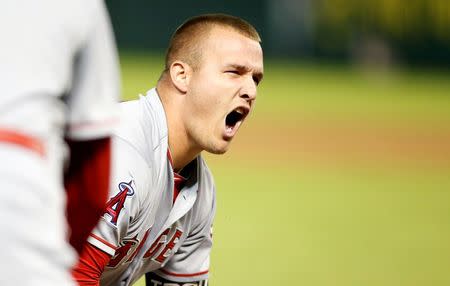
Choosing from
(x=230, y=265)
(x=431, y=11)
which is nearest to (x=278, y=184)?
(x=230, y=265)

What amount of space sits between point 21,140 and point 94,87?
0.19 meters

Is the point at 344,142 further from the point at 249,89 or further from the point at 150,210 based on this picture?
the point at 150,210

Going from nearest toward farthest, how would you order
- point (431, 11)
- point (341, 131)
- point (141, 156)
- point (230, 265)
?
point (141, 156) → point (230, 265) → point (341, 131) → point (431, 11)

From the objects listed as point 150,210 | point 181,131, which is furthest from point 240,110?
A: point 150,210

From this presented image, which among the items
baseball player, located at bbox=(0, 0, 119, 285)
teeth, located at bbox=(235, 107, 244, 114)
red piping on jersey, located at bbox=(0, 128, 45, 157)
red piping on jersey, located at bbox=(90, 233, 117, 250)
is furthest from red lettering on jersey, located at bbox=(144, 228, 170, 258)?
red piping on jersey, located at bbox=(0, 128, 45, 157)

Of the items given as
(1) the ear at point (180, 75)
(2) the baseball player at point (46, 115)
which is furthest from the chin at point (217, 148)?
(2) the baseball player at point (46, 115)

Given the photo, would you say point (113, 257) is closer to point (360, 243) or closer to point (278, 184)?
point (360, 243)

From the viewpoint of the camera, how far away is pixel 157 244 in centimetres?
348

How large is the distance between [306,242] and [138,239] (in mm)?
4068

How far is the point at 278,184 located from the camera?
9.48m

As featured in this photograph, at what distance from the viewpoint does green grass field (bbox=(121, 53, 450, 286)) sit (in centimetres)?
650

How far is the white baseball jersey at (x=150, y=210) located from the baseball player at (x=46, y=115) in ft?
4.94

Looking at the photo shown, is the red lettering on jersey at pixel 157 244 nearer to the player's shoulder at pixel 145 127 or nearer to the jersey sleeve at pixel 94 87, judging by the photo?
the player's shoulder at pixel 145 127

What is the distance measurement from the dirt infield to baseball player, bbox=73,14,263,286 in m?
7.37
